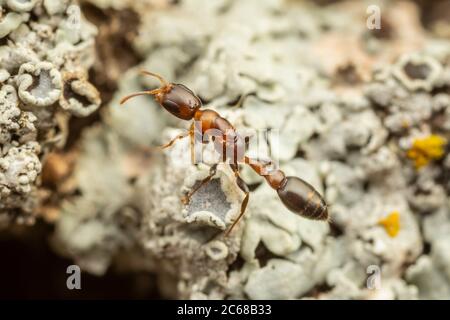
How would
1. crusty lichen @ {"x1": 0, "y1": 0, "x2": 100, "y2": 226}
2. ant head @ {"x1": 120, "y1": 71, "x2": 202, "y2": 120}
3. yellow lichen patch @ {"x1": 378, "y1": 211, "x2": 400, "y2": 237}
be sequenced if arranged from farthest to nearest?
yellow lichen patch @ {"x1": 378, "y1": 211, "x2": 400, "y2": 237}
ant head @ {"x1": 120, "y1": 71, "x2": 202, "y2": 120}
crusty lichen @ {"x1": 0, "y1": 0, "x2": 100, "y2": 226}

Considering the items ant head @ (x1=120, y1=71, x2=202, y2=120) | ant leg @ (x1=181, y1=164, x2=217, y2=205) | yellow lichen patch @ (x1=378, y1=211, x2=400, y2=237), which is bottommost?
yellow lichen patch @ (x1=378, y1=211, x2=400, y2=237)

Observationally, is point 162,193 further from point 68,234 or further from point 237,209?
point 68,234

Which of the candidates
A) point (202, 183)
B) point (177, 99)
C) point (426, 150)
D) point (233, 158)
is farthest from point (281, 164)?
point (426, 150)

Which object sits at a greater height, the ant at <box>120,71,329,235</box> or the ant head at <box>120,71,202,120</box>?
the ant head at <box>120,71,202,120</box>

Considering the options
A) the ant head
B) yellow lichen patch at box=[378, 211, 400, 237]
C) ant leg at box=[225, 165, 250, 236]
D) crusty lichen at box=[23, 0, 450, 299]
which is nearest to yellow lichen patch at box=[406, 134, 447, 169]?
crusty lichen at box=[23, 0, 450, 299]

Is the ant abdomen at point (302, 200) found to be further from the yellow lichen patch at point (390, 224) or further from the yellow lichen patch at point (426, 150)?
the yellow lichen patch at point (426, 150)

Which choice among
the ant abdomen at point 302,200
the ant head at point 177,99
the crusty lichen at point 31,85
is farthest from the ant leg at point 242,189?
the crusty lichen at point 31,85

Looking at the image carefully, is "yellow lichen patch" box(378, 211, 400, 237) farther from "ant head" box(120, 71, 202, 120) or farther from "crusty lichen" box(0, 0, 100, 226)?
"crusty lichen" box(0, 0, 100, 226)

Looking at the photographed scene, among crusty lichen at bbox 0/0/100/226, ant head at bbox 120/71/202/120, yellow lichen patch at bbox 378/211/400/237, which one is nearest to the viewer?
crusty lichen at bbox 0/0/100/226
